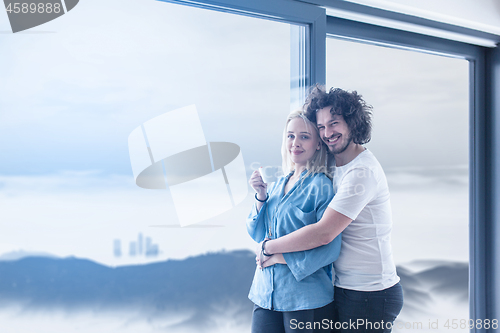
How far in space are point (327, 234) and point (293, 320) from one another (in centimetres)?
28

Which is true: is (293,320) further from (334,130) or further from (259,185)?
(334,130)

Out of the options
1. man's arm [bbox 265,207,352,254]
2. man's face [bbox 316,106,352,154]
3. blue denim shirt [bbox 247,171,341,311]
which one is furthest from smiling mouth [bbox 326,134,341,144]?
man's arm [bbox 265,207,352,254]

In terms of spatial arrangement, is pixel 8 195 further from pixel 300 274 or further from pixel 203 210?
pixel 300 274

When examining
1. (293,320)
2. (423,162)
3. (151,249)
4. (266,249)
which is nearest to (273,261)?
(266,249)

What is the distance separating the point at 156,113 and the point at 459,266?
169cm

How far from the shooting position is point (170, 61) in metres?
1.18

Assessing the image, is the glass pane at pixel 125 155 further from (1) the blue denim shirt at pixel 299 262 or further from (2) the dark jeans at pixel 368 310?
(2) the dark jeans at pixel 368 310

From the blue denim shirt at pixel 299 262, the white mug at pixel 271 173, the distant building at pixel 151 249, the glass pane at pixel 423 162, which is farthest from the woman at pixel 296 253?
the glass pane at pixel 423 162

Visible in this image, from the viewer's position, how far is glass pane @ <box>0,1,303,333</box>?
1.01 metres

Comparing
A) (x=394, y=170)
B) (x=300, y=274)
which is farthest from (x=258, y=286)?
(x=394, y=170)

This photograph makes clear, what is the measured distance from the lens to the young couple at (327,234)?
3.31 ft

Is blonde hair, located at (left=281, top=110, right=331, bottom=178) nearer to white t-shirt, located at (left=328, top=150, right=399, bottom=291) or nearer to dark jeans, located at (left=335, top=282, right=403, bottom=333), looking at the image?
white t-shirt, located at (left=328, top=150, right=399, bottom=291)

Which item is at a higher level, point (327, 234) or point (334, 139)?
point (334, 139)

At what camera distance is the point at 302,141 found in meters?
1.11
